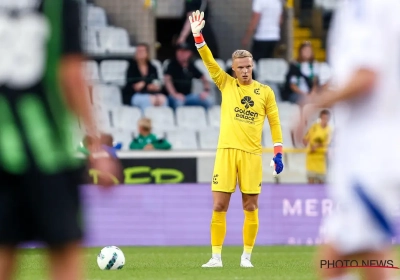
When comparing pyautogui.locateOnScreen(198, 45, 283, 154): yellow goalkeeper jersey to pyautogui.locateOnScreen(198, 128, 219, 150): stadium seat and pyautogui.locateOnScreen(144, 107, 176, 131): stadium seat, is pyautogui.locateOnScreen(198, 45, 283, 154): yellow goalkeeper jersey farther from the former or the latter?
pyautogui.locateOnScreen(144, 107, 176, 131): stadium seat

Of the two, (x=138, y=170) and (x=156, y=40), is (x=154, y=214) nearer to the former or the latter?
Answer: (x=138, y=170)

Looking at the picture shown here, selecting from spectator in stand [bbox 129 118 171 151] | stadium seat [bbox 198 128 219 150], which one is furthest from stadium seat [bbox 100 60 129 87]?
spectator in stand [bbox 129 118 171 151]

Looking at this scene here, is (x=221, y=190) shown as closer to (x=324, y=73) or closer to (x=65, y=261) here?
(x=65, y=261)

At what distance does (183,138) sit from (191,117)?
1.65 feet

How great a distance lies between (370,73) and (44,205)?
Answer: 1.48 m

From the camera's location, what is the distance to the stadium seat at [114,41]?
19500 mm

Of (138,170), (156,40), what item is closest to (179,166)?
(138,170)

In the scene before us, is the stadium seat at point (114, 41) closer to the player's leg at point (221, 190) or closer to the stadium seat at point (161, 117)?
the stadium seat at point (161, 117)

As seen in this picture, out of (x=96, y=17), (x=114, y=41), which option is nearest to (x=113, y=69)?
(x=114, y=41)

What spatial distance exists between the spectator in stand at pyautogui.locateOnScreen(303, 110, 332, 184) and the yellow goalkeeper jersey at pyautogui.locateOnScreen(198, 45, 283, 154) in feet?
15.8

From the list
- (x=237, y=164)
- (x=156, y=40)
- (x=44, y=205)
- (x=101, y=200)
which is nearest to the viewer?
(x=44, y=205)

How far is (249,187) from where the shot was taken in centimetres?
1162

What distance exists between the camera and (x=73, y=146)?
4734 millimetres

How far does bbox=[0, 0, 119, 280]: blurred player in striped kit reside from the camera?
4625 mm
